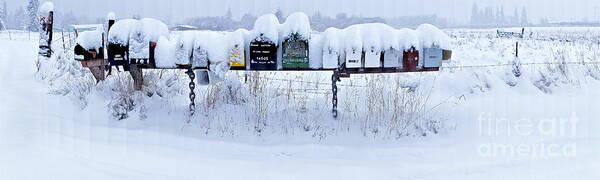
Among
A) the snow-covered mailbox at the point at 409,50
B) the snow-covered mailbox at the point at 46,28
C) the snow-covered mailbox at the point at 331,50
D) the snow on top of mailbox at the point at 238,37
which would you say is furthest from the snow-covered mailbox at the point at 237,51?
the snow-covered mailbox at the point at 46,28

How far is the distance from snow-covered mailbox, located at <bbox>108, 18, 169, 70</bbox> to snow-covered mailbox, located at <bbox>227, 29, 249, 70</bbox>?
88 cm

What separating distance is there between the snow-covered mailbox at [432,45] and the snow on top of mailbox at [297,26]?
1.16 metres

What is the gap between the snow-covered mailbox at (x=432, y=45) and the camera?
4.95 meters

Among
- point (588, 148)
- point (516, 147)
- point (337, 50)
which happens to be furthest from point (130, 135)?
point (588, 148)

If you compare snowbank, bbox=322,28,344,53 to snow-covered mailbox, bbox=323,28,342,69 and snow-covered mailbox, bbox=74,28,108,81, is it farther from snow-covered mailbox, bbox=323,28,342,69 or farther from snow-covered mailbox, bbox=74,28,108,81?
snow-covered mailbox, bbox=74,28,108,81

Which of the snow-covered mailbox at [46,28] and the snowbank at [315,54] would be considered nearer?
the snowbank at [315,54]

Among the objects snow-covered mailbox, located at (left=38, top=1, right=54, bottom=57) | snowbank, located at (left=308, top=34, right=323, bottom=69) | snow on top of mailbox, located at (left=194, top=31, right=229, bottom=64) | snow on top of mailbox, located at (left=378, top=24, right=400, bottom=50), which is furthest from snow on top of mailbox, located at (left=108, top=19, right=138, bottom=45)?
snow-covered mailbox, located at (left=38, top=1, right=54, bottom=57)

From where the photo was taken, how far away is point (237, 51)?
494cm

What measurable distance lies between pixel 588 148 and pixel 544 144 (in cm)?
34

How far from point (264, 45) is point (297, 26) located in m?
0.37

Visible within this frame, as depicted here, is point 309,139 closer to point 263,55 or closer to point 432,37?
point 263,55

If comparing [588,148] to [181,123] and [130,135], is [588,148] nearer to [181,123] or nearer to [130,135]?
[181,123]

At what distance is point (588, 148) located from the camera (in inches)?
170

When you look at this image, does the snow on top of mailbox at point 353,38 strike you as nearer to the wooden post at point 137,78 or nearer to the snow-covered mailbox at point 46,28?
the wooden post at point 137,78
